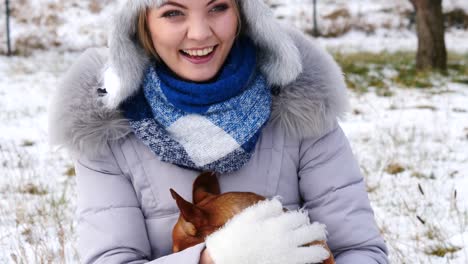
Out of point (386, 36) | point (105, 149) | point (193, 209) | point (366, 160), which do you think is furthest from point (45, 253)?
point (386, 36)

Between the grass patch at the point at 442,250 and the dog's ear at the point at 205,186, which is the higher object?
the dog's ear at the point at 205,186

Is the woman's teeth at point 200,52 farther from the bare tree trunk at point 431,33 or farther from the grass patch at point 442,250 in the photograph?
the bare tree trunk at point 431,33

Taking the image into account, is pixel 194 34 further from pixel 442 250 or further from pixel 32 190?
pixel 32 190

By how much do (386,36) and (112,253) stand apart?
1253cm

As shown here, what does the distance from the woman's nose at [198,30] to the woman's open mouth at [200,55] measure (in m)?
0.05

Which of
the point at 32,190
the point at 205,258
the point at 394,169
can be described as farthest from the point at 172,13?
the point at 394,169

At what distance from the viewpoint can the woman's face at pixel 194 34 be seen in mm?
1695

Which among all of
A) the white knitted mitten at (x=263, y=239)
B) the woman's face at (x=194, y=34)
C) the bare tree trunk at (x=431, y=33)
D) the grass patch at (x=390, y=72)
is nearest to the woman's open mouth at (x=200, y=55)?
the woman's face at (x=194, y=34)

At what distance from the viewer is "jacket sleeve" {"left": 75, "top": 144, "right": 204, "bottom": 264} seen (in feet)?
5.71

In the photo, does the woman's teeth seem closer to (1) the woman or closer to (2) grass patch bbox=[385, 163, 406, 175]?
(1) the woman

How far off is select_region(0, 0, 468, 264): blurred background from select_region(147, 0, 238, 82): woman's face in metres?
0.21

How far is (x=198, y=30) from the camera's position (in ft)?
5.50

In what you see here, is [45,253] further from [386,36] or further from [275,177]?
[386,36]

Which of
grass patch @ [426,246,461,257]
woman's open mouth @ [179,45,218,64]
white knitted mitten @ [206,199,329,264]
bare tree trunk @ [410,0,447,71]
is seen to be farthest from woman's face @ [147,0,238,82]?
bare tree trunk @ [410,0,447,71]
